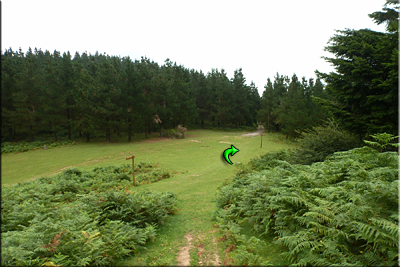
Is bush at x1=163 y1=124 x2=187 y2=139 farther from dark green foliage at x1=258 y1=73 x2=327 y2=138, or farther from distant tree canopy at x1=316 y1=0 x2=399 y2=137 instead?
distant tree canopy at x1=316 y1=0 x2=399 y2=137

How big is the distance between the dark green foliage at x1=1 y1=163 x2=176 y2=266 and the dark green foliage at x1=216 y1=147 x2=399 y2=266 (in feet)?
7.94


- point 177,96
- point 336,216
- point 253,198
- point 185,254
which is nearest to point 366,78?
point 253,198

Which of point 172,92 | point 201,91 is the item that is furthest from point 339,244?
point 201,91

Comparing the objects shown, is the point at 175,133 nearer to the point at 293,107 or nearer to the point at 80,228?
the point at 293,107

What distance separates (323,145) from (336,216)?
923cm

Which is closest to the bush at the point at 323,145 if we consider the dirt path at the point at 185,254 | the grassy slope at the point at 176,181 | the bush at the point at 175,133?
the grassy slope at the point at 176,181

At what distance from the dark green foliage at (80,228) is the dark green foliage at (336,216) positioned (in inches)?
95.2

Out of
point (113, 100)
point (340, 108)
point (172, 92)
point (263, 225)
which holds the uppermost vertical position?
point (172, 92)

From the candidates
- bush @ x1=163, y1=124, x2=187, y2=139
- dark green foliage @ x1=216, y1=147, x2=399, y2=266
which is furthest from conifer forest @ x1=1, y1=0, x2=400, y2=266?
bush @ x1=163, y1=124, x2=187, y2=139

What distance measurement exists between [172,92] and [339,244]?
42.8 meters

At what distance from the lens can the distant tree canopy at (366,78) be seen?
440 inches

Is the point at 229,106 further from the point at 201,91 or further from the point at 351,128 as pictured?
the point at 351,128

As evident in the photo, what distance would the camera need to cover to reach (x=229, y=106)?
185 ft

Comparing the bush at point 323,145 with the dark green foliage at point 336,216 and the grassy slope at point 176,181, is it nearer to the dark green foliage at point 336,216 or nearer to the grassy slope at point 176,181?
the grassy slope at point 176,181
